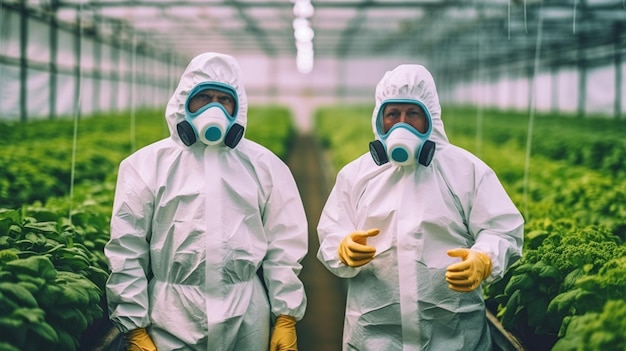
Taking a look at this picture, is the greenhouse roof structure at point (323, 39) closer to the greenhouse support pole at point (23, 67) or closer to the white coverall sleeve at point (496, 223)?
the greenhouse support pole at point (23, 67)

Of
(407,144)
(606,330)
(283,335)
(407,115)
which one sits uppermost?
(407,115)

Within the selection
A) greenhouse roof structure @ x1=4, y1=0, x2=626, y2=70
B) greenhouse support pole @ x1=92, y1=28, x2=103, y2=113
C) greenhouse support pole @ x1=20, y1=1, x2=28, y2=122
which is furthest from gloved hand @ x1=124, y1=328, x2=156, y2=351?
greenhouse support pole @ x1=92, y1=28, x2=103, y2=113

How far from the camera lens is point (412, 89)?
112 inches

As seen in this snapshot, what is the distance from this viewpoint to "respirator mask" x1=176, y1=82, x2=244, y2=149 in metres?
2.87

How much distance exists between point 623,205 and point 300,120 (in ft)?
107

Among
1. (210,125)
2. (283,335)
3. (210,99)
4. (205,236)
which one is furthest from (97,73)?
(283,335)

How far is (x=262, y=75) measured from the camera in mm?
37469

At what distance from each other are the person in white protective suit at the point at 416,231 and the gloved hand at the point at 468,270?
0.26ft

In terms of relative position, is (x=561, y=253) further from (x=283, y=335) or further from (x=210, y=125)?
(x=210, y=125)

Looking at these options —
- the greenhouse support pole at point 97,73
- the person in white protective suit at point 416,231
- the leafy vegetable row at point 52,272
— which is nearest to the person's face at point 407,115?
the person in white protective suit at point 416,231

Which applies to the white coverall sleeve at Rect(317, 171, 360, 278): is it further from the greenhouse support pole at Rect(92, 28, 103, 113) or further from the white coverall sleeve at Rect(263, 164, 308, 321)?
the greenhouse support pole at Rect(92, 28, 103, 113)

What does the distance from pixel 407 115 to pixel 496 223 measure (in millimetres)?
599

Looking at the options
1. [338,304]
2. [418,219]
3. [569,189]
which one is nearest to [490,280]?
[418,219]

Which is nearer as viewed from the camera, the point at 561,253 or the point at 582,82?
the point at 561,253
